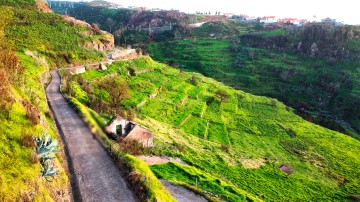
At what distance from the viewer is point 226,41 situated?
144 metres

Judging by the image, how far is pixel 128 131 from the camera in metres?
28.9

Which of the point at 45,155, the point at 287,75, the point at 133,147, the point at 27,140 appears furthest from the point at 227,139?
the point at 287,75

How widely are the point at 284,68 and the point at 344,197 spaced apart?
7999 cm

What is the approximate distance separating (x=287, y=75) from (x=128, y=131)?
94187mm

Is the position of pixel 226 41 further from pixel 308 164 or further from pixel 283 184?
pixel 283 184

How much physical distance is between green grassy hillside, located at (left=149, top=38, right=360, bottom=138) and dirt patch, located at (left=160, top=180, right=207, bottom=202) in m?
67.7

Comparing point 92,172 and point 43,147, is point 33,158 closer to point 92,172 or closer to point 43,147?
point 43,147

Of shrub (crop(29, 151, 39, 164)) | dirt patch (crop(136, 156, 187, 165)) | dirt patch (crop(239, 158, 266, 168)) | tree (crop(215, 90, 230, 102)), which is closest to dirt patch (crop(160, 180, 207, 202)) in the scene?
dirt patch (crop(136, 156, 187, 165))

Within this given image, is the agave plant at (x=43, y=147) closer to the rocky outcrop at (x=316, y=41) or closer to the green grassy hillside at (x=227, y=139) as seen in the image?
the green grassy hillside at (x=227, y=139)

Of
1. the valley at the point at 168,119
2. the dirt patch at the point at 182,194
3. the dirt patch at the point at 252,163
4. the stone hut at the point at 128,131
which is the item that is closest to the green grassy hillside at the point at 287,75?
the valley at the point at 168,119

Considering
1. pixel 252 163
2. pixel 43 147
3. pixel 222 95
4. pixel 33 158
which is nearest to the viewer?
pixel 33 158

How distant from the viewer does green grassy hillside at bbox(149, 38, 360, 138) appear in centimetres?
9338

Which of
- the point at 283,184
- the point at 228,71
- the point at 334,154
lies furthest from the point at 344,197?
the point at 228,71

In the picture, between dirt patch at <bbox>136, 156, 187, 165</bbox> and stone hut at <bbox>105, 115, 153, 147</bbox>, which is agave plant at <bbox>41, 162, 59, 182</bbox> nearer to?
stone hut at <bbox>105, 115, 153, 147</bbox>
